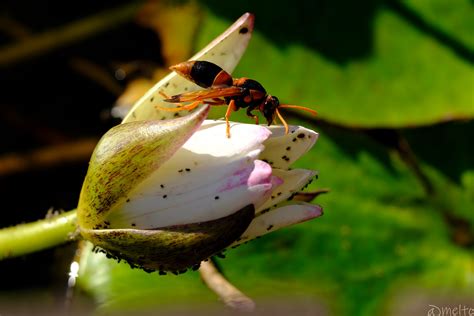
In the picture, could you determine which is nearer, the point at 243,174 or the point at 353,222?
the point at 243,174

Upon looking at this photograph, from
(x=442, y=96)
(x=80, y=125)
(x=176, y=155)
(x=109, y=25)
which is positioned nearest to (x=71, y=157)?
(x=80, y=125)

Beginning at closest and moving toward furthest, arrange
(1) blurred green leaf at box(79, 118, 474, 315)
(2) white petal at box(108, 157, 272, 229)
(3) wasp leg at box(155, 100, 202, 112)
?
1. (2) white petal at box(108, 157, 272, 229)
2. (3) wasp leg at box(155, 100, 202, 112)
3. (1) blurred green leaf at box(79, 118, 474, 315)

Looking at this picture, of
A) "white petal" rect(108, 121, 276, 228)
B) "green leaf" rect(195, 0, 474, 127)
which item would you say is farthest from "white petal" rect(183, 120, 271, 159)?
"green leaf" rect(195, 0, 474, 127)

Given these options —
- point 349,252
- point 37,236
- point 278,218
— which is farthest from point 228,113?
point 349,252

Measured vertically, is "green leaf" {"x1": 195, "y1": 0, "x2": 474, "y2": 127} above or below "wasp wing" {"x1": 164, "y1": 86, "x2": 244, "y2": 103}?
below

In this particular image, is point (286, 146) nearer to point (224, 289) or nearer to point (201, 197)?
point (201, 197)

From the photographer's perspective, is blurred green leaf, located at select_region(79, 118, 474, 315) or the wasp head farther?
blurred green leaf, located at select_region(79, 118, 474, 315)

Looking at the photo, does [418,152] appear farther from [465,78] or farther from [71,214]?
[71,214]

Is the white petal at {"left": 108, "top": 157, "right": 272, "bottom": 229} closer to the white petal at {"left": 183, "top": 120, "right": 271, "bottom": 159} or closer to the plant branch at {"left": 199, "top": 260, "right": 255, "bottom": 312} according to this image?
the white petal at {"left": 183, "top": 120, "right": 271, "bottom": 159}
